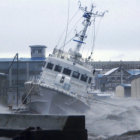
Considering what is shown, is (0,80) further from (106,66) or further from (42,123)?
(106,66)

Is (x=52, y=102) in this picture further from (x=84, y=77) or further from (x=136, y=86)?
(x=136, y=86)

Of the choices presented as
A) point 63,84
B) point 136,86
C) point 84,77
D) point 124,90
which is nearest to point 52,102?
point 63,84

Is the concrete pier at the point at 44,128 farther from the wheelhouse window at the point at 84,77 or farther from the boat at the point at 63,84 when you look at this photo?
the wheelhouse window at the point at 84,77

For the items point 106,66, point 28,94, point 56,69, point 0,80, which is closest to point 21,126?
point 28,94

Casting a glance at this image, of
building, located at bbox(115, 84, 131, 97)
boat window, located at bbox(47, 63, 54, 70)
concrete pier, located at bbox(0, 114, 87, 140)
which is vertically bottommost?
concrete pier, located at bbox(0, 114, 87, 140)

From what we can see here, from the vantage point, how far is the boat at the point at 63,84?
23.9 meters

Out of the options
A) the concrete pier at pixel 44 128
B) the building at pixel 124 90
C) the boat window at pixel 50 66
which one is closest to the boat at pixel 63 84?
the boat window at pixel 50 66

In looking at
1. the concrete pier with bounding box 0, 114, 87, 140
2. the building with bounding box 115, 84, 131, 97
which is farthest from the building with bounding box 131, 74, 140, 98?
the concrete pier with bounding box 0, 114, 87, 140

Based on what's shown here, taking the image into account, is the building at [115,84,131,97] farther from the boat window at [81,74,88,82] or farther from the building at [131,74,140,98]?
the boat window at [81,74,88,82]

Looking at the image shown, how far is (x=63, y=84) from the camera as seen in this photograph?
24.6 m

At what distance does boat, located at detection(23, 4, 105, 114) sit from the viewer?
23.9 metres

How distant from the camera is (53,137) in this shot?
8.03m

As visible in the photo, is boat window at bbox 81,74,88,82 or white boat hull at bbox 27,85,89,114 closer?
white boat hull at bbox 27,85,89,114

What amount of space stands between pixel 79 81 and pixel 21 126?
55.2ft
